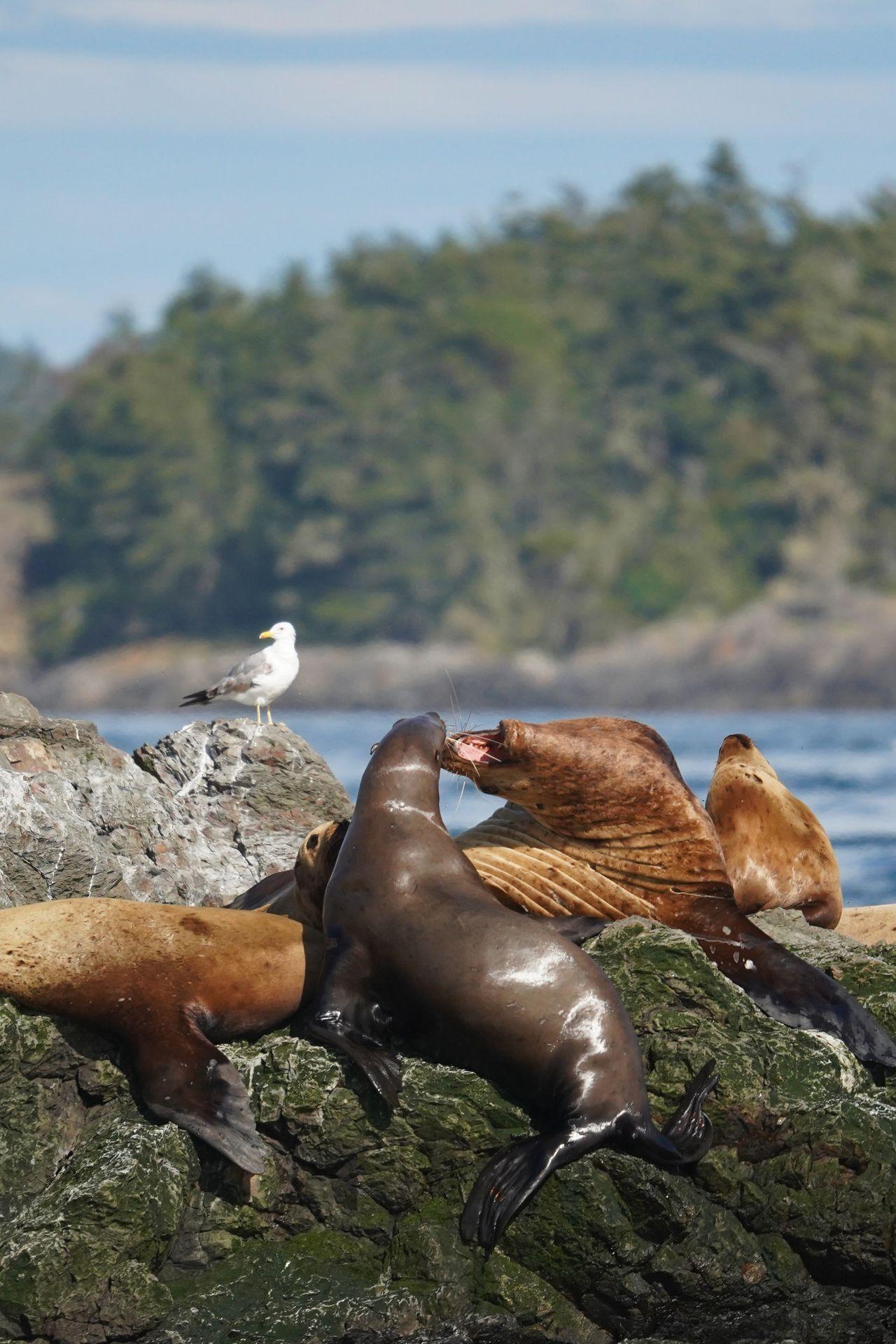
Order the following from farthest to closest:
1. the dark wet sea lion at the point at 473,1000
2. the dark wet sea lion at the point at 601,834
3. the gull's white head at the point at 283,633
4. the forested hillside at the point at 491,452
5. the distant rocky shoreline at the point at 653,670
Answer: the forested hillside at the point at 491,452
the distant rocky shoreline at the point at 653,670
the gull's white head at the point at 283,633
the dark wet sea lion at the point at 601,834
the dark wet sea lion at the point at 473,1000

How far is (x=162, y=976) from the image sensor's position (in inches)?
231

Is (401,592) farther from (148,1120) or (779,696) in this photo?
(148,1120)

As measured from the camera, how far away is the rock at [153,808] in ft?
22.9

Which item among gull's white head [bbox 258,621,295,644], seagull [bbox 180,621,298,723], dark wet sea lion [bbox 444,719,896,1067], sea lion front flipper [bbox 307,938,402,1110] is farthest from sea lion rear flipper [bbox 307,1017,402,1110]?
gull's white head [bbox 258,621,295,644]

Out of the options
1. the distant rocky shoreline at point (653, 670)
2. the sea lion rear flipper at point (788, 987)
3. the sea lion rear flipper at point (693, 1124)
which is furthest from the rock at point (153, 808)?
the distant rocky shoreline at point (653, 670)

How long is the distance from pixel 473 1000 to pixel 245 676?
15.5 feet

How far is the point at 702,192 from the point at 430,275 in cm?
1091

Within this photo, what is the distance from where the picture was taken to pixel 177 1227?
17.3 ft

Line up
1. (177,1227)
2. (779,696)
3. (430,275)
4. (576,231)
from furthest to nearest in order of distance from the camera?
Result: (576,231), (430,275), (779,696), (177,1227)

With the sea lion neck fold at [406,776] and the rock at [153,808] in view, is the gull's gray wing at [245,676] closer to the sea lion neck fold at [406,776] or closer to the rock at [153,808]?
the rock at [153,808]

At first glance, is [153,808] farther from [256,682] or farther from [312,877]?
[256,682]

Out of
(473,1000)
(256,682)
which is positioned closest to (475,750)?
(473,1000)

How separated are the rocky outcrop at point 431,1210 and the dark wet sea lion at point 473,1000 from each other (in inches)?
3.4

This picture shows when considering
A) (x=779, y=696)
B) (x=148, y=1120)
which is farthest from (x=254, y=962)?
(x=779, y=696)
